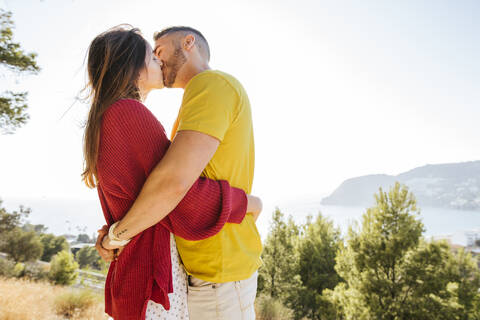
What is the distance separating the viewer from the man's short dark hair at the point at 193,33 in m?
1.50

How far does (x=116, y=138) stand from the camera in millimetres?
971

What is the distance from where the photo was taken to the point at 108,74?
1070 millimetres

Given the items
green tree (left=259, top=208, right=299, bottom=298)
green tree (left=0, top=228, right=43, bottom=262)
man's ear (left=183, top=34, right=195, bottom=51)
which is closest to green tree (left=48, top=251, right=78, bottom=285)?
green tree (left=0, top=228, right=43, bottom=262)

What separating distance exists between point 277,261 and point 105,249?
18.0m

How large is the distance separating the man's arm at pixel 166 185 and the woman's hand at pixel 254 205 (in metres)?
0.42

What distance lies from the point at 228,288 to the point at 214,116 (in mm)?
725

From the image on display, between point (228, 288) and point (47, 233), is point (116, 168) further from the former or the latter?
point (47, 233)

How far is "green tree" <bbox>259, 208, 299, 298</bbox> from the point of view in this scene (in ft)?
56.6

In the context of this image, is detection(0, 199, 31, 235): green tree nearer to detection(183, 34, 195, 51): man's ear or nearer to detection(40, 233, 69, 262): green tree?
detection(40, 233, 69, 262): green tree

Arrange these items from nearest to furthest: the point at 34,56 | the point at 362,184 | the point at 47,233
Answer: the point at 34,56 < the point at 47,233 < the point at 362,184

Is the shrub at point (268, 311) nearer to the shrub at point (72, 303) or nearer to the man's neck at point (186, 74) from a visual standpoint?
the shrub at point (72, 303)

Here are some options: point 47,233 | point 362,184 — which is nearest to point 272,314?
point 47,233

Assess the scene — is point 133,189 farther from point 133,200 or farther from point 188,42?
point 188,42

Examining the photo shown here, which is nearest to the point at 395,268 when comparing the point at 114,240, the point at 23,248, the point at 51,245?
the point at 114,240
